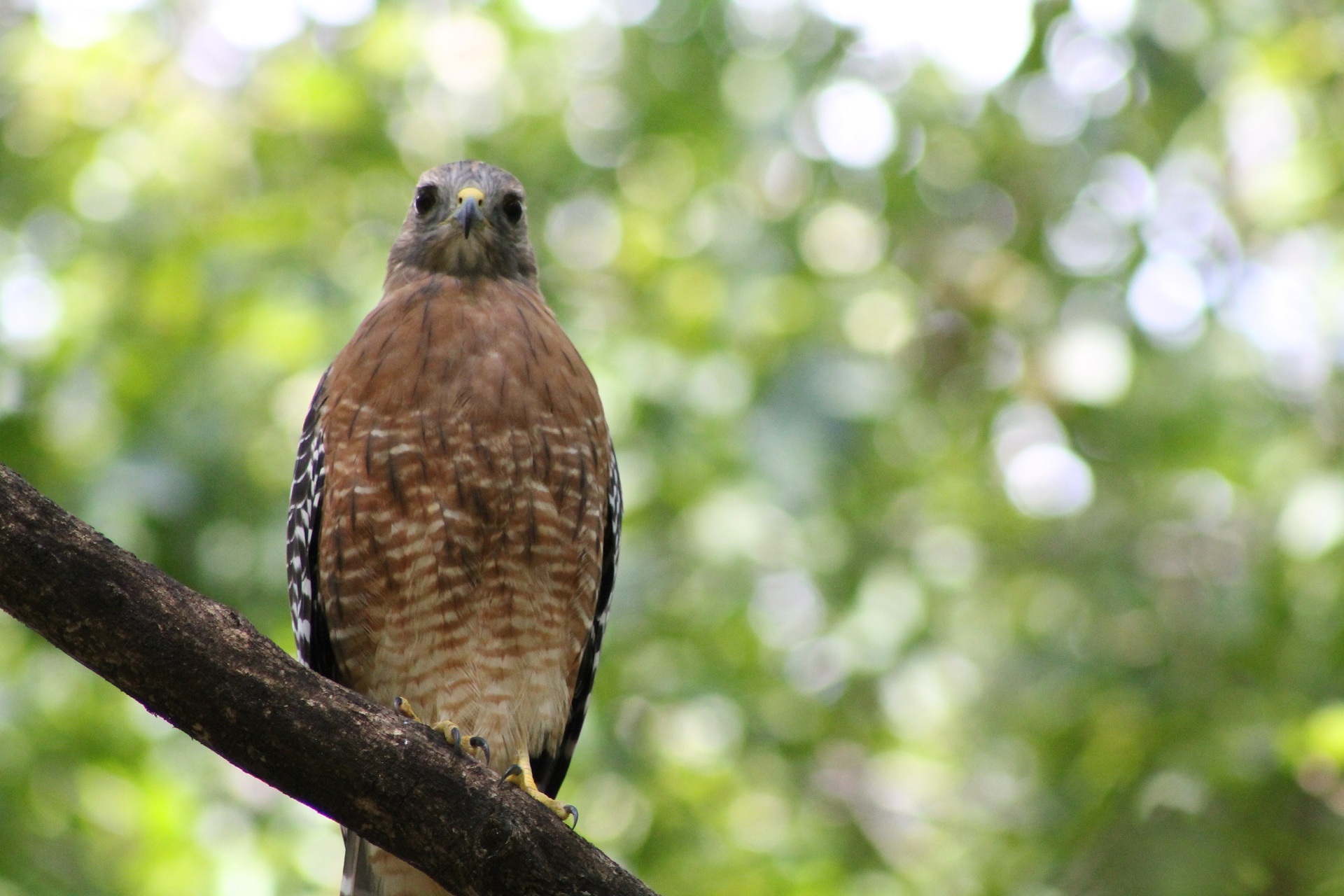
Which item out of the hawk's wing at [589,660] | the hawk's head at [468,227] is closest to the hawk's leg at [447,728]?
the hawk's wing at [589,660]

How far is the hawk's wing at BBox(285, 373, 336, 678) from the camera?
4.26 meters

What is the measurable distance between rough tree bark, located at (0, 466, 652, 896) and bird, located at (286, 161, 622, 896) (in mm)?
904

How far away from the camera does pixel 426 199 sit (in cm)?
515

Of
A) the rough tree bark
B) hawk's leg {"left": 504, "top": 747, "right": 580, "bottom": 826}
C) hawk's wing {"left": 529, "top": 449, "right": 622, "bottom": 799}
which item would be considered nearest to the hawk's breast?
hawk's wing {"left": 529, "top": 449, "right": 622, "bottom": 799}

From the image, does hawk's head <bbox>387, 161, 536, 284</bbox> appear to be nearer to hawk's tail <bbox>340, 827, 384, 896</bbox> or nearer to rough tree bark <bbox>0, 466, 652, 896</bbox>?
hawk's tail <bbox>340, 827, 384, 896</bbox>

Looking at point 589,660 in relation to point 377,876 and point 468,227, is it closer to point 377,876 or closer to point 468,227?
point 377,876

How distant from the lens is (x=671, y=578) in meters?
6.74

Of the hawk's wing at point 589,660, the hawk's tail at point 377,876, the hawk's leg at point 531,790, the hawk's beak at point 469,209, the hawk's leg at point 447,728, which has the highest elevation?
the hawk's beak at point 469,209

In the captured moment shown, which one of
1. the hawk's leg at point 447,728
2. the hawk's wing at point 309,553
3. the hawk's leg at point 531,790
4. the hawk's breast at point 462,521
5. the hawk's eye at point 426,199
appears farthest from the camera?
the hawk's eye at point 426,199

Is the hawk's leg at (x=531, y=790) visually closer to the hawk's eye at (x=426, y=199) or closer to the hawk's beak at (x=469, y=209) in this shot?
the hawk's beak at (x=469, y=209)

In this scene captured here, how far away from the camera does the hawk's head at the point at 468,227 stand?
4.86m

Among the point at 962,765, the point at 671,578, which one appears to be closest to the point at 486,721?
the point at 671,578

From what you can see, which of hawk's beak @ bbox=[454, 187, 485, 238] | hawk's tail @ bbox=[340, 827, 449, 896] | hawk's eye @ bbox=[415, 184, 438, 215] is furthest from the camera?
hawk's eye @ bbox=[415, 184, 438, 215]

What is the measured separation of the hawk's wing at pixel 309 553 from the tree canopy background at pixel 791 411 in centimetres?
123
